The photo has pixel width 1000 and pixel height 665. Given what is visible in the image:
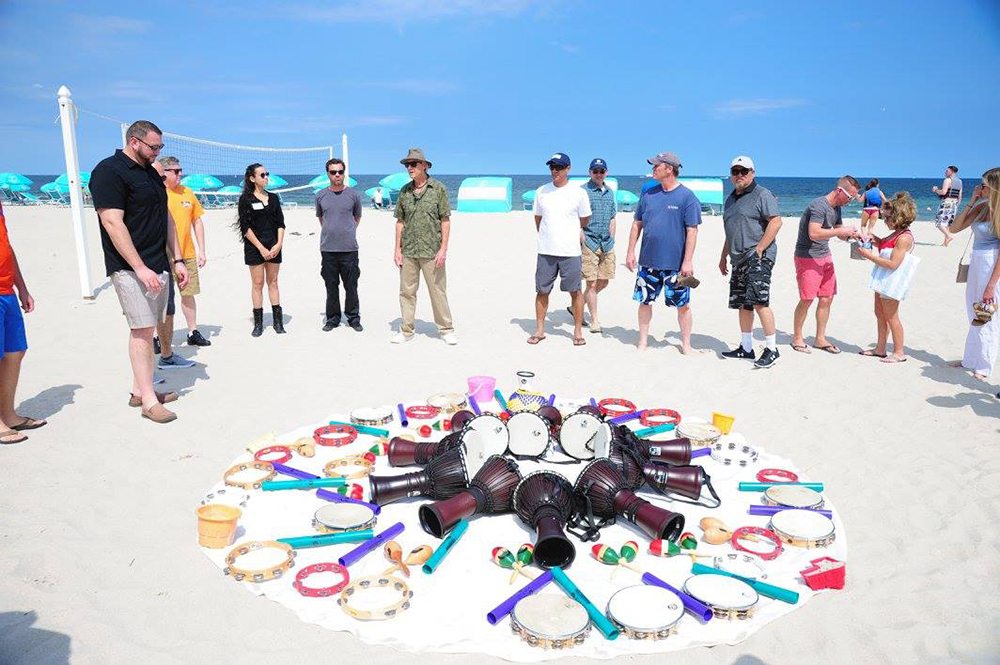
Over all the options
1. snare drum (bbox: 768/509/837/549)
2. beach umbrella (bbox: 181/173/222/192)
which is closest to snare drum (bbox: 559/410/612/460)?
snare drum (bbox: 768/509/837/549)

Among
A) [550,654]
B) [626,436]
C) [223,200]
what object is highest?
[223,200]

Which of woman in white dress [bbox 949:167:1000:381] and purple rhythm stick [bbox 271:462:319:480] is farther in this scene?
woman in white dress [bbox 949:167:1000:381]

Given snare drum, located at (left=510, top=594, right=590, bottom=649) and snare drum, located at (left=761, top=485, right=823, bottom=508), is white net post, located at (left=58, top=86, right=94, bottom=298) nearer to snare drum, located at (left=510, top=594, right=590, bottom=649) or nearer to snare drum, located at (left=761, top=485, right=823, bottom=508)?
snare drum, located at (left=510, top=594, right=590, bottom=649)

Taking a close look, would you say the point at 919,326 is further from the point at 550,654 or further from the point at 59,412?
the point at 59,412

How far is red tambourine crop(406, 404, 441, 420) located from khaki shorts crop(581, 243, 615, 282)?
3137 millimetres

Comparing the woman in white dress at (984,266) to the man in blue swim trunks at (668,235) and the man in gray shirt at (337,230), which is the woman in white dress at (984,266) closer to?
the man in blue swim trunks at (668,235)

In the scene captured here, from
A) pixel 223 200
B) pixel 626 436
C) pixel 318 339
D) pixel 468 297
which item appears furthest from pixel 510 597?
pixel 223 200

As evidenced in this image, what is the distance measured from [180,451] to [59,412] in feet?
4.74

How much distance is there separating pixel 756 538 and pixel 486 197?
23.2m

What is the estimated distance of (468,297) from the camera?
10.3m

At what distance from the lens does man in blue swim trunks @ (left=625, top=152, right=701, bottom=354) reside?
651 centimetres

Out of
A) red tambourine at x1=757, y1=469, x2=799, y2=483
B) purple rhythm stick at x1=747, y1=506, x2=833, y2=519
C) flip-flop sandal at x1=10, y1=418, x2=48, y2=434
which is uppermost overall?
flip-flop sandal at x1=10, y1=418, x2=48, y2=434

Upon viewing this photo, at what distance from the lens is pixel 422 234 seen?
7.22m

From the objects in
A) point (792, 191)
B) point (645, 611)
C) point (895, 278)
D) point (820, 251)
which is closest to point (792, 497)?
point (645, 611)
